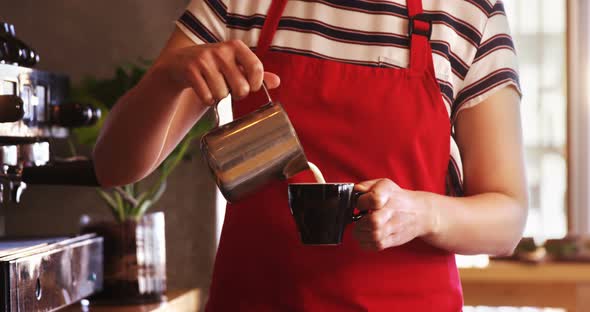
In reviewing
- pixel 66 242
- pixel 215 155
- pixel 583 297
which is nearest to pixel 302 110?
pixel 215 155

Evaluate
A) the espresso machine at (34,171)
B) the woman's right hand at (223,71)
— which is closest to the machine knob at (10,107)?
the espresso machine at (34,171)

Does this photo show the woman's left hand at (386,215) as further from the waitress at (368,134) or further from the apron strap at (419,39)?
the apron strap at (419,39)

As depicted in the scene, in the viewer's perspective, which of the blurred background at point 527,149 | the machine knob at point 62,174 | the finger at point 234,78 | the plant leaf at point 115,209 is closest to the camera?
the finger at point 234,78

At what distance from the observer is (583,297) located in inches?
135

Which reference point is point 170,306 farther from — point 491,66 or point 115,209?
point 491,66

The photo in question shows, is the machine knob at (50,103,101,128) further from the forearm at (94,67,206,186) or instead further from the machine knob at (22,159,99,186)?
the forearm at (94,67,206,186)

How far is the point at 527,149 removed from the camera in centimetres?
415

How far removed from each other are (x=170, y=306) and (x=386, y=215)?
0.87 m

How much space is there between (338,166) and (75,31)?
1.07m

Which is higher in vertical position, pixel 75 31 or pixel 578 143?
pixel 75 31

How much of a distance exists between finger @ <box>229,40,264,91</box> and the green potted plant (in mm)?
878

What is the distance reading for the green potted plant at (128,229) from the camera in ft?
5.69

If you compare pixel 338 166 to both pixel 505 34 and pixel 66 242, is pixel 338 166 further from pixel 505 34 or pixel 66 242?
pixel 66 242

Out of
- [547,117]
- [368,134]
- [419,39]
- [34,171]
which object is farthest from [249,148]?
[547,117]
